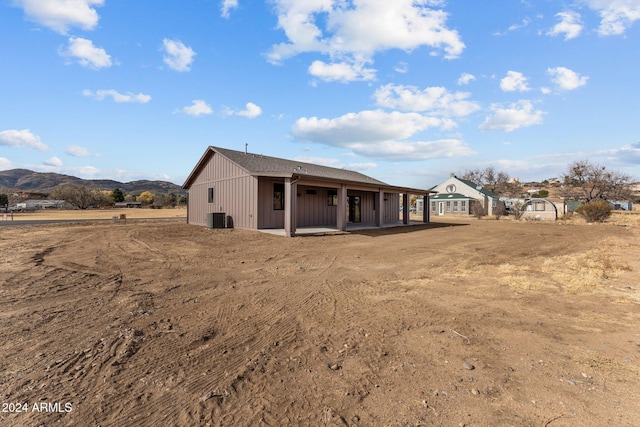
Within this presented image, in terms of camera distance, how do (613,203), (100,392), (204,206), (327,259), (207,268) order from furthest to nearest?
(613,203) < (204,206) < (327,259) < (207,268) < (100,392)

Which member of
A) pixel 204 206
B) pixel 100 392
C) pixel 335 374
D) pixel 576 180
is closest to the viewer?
pixel 100 392

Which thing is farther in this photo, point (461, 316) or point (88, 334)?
point (461, 316)

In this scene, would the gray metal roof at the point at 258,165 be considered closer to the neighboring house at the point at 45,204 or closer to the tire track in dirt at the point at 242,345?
the tire track in dirt at the point at 242,345

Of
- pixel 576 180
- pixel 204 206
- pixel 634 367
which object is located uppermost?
pixel 576 180

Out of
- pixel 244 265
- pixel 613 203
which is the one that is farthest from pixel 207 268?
pixel 613 203

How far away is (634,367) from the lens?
2.97 m

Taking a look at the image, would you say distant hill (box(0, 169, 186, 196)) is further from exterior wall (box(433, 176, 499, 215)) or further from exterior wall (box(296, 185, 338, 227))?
exterior wall (box(296, 185, 338, 227))

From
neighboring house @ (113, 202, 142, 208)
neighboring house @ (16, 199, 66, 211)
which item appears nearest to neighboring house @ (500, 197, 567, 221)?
neighboring house @ (113, 202, 142, 208)

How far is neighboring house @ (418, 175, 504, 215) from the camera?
3875cm

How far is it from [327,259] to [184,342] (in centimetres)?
572

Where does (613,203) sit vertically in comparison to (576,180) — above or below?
below

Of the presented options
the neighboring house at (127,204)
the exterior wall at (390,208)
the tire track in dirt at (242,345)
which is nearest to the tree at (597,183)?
the exterior wall at (390,208)

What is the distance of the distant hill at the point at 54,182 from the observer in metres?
111

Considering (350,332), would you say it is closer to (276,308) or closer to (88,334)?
(276,308)
